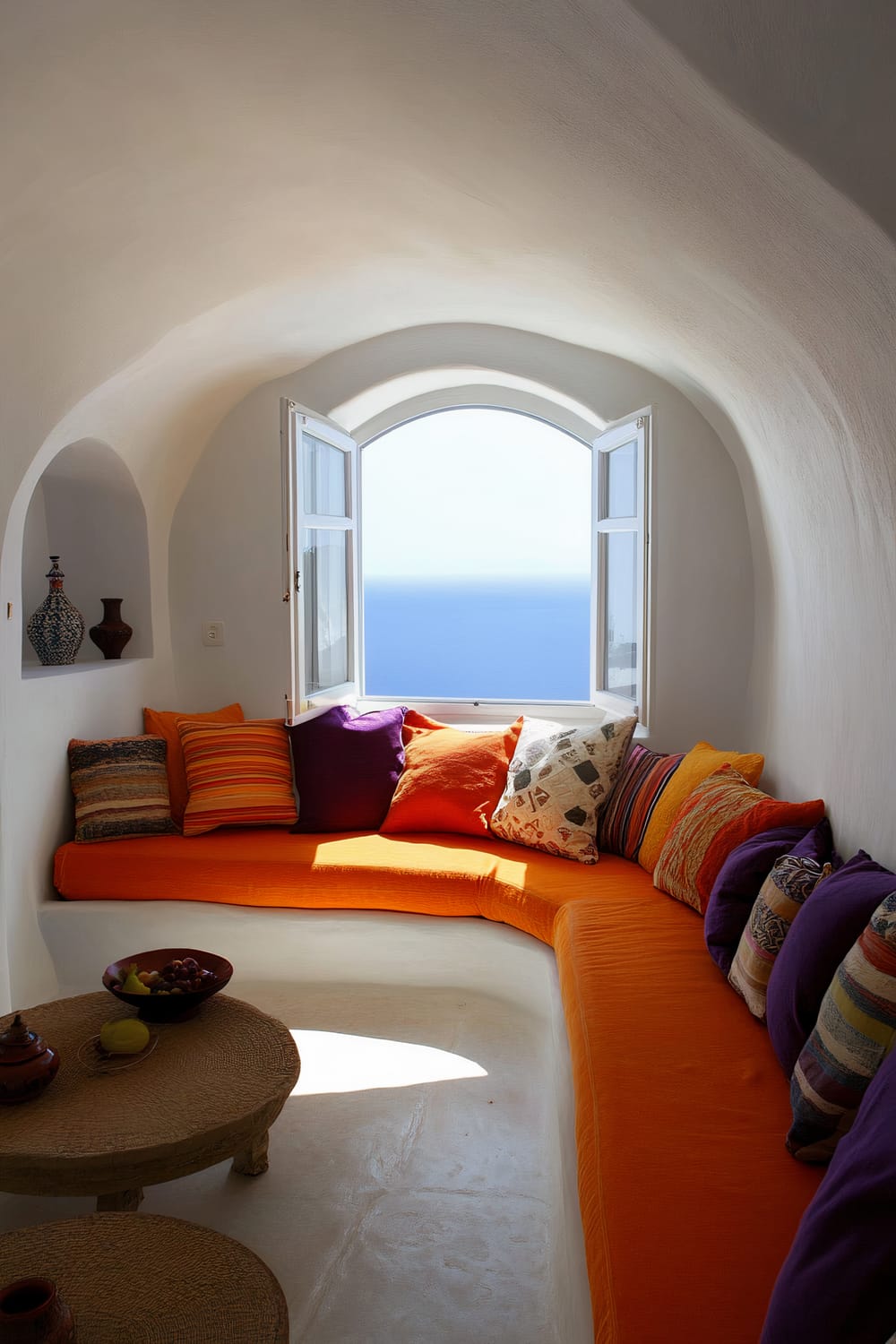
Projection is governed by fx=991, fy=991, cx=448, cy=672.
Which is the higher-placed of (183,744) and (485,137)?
(485,137)

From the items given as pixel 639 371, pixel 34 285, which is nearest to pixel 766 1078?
pixel 34 285

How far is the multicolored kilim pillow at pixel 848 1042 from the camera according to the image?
173cm

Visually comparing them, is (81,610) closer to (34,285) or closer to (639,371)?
(34,285)

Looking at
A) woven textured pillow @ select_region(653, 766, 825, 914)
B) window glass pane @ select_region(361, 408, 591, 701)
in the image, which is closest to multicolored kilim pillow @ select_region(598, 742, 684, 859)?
woven textured pillow @ select_region(653, 766, 825, 914)

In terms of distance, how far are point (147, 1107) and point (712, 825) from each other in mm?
1798

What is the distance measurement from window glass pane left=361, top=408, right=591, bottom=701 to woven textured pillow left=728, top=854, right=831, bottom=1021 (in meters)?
6.83

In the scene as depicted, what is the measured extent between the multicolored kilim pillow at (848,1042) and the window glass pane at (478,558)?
24.4ft

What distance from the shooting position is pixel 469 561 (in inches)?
524

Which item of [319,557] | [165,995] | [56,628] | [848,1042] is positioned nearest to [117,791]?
[56,628]

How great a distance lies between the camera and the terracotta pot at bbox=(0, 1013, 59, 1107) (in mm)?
2324

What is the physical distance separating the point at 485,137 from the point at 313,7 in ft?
1.66

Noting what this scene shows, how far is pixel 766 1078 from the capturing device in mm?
2127

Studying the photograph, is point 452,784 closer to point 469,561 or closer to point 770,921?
point 770,921

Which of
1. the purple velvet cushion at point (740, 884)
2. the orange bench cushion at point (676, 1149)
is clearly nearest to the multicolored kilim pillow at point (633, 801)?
the orange bench cushion at point (676, 1149)
